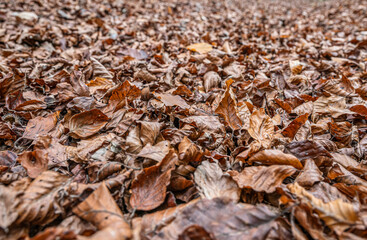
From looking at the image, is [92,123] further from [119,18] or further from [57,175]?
[119,18]

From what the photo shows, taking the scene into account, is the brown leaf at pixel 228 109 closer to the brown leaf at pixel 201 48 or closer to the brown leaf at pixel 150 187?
the brown leaf at pixel 150 187

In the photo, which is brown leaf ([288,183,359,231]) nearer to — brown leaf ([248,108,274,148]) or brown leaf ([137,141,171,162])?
brown leaf ([248,108,274,148])

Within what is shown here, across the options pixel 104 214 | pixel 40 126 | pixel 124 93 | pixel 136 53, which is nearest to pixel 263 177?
pixel 104 214

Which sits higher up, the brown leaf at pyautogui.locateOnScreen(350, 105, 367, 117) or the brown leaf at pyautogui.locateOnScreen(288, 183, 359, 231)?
the brown leaf at pyautogui.locateOnScreen(350, 105, 367, 117)

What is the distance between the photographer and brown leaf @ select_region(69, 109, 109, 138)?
143 centimetres

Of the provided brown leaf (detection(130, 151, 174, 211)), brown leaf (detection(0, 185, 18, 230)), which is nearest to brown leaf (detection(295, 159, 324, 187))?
brown leaf (detection(130, 151, 174, 211))

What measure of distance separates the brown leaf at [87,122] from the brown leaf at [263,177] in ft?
2.97

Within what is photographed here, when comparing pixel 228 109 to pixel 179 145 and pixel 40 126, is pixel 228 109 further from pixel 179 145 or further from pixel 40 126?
pixel 40 126

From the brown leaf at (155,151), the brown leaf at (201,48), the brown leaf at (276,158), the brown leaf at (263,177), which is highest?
Result: the brown leaf at (201,48)

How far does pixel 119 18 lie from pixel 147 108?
3.22 metres

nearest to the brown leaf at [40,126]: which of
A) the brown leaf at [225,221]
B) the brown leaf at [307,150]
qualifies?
the brown leaf at [225,221]

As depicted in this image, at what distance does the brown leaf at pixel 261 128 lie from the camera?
1397 mm

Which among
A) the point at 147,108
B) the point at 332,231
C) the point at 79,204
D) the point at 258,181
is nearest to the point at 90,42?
the point at 147,108

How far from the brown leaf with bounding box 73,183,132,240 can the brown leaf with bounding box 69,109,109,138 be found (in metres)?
0.52
